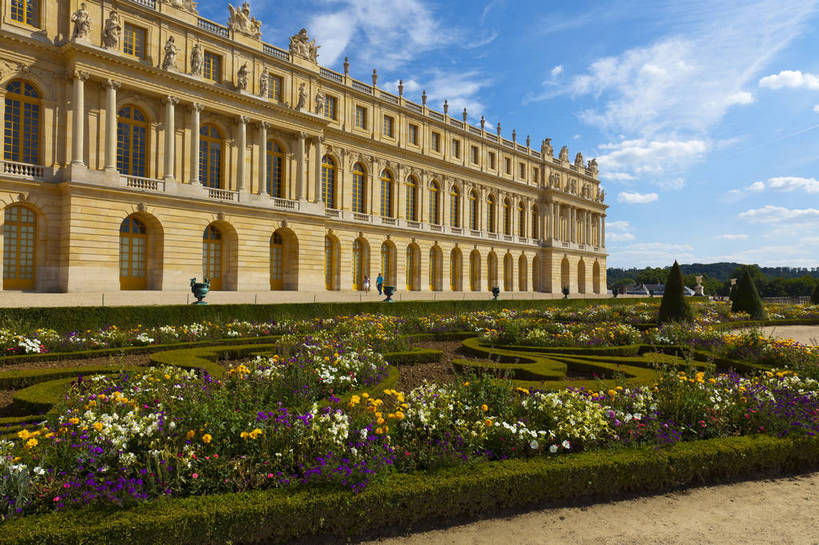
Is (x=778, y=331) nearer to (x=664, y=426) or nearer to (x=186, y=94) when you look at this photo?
(x=664, y=426)

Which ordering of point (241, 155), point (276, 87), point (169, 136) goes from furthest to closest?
point (276, 87) < point (241, 155) < point (169, 136)

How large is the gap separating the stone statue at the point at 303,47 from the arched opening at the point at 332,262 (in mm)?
13263

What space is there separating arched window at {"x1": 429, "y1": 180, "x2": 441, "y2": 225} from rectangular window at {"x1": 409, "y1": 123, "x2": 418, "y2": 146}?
4306 millimetres

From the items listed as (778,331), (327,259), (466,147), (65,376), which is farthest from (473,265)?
(65,376)

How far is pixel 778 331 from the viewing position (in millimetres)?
20906

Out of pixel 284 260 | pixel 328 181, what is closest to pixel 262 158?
pixel 284 260

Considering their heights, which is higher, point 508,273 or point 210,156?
point 210,156

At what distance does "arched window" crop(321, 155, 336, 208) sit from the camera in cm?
3719

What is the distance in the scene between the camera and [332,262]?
3762cm

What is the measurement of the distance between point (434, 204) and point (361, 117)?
11434 millimetres

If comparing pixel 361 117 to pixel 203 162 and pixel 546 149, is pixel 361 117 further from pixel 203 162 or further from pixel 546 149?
pixel 546 149

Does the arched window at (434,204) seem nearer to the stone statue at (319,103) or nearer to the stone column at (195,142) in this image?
the stone statue at (319,103)

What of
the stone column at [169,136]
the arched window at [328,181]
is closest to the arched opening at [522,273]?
the arched window at [328,181]

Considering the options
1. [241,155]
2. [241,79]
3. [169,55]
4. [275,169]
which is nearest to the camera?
[169,55]
